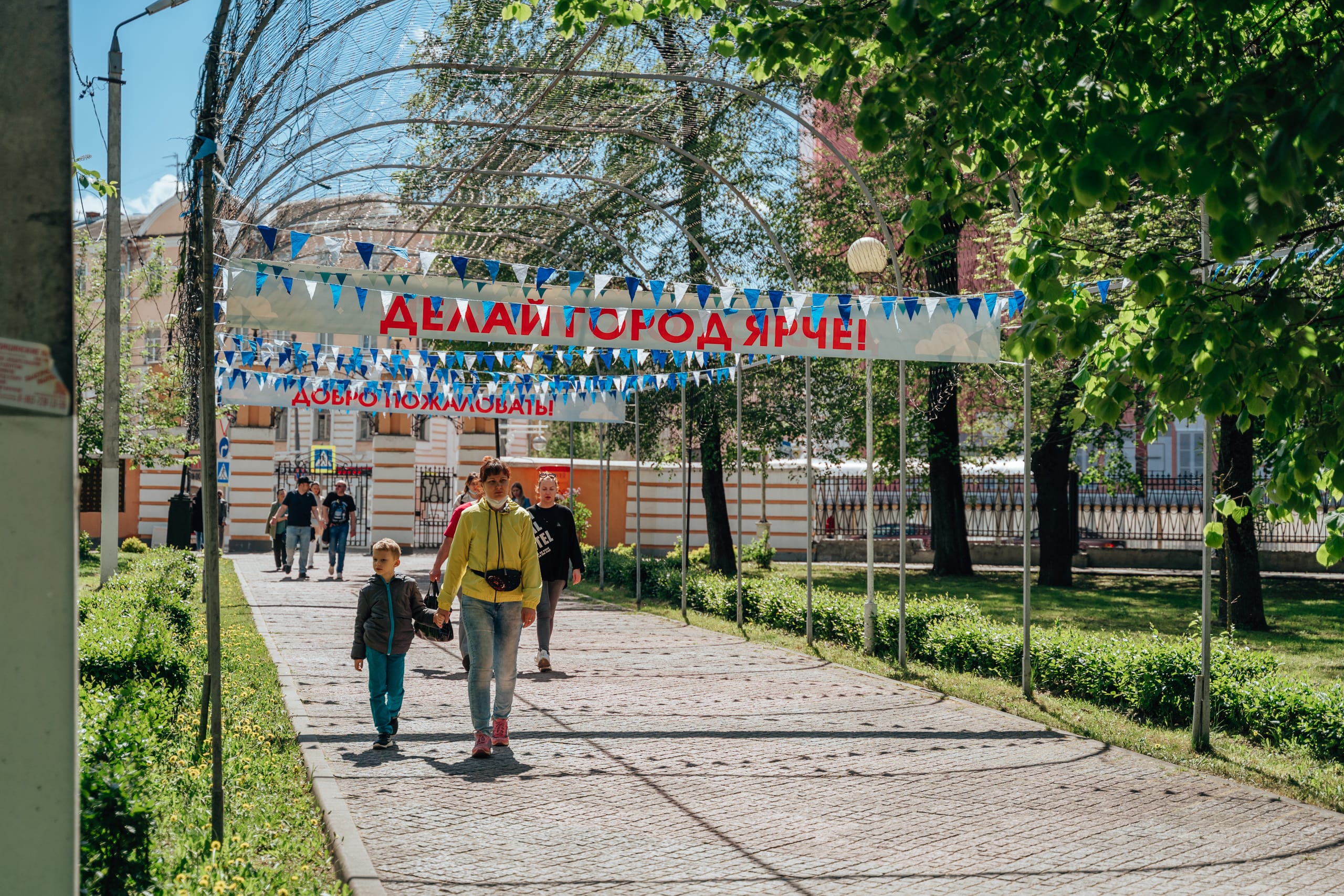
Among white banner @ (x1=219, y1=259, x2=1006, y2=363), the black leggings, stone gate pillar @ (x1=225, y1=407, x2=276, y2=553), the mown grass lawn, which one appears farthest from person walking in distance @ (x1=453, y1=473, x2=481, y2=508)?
stone gate pillar @ (x1=225, y1=407, x2=276, y2=553)

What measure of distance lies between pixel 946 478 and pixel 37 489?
75.2 ft

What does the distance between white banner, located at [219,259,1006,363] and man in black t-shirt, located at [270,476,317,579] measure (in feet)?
42.5

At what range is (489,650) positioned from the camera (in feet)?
25.5

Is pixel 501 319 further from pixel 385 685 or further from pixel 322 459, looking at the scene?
pixel 322 459

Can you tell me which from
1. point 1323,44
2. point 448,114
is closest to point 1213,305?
point 1323,44

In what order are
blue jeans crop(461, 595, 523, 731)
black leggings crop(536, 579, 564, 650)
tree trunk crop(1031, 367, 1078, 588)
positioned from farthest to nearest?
tree trunk crop(1031, 367, 1078, 588) → black leggings crop(536, 579, 564, 650) → blue jeans crop(461, 595, 523, 731)

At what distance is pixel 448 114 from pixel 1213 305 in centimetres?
1115

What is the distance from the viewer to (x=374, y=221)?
1781 cm

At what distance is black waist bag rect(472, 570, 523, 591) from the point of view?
7.69m

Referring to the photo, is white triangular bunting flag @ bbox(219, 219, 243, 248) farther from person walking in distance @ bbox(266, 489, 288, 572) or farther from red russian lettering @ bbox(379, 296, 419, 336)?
person walking in distance @ bbox(266, 489, 288, 572)

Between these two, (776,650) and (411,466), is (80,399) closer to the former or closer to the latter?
(411,466)

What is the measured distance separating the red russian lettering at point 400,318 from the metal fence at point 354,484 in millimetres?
23637

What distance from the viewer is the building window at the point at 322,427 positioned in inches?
2003

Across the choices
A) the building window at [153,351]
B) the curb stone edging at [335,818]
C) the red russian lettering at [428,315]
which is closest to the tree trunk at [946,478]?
the red russian lettering at [428,315]
